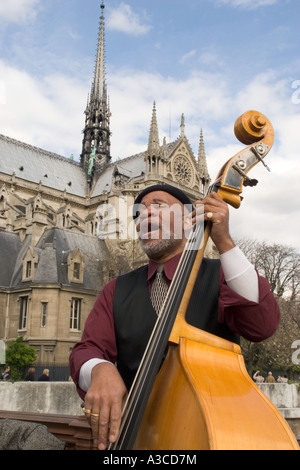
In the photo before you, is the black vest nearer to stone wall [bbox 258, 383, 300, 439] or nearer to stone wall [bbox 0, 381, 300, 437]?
stone wall [bbox 0, 381, 300, 437]

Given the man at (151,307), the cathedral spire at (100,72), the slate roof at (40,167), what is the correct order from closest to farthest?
the man at (151,307)
the slate roof at (40,167)
the cathedral spire at (100,72)

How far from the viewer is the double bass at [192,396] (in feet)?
5.44

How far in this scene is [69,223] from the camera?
2094 inches

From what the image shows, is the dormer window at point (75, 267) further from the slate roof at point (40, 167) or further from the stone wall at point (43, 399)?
the slate roof at point (40, 167)

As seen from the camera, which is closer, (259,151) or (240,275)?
(240,275)

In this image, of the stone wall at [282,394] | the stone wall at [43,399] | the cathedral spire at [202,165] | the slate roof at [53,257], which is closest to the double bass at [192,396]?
the stone wall at [43,399]

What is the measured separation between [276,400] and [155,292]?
396 inches

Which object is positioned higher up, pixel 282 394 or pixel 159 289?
pixel 159 289

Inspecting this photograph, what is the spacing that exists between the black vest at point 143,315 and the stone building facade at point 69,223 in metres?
23.7

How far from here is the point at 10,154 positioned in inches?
2574

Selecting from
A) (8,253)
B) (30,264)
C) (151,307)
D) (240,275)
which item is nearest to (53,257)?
(30,264)

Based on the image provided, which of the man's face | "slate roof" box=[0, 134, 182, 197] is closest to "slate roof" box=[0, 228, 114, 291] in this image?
the man's face

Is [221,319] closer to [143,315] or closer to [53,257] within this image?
[143,315]

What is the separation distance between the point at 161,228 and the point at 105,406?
3.75 feet
